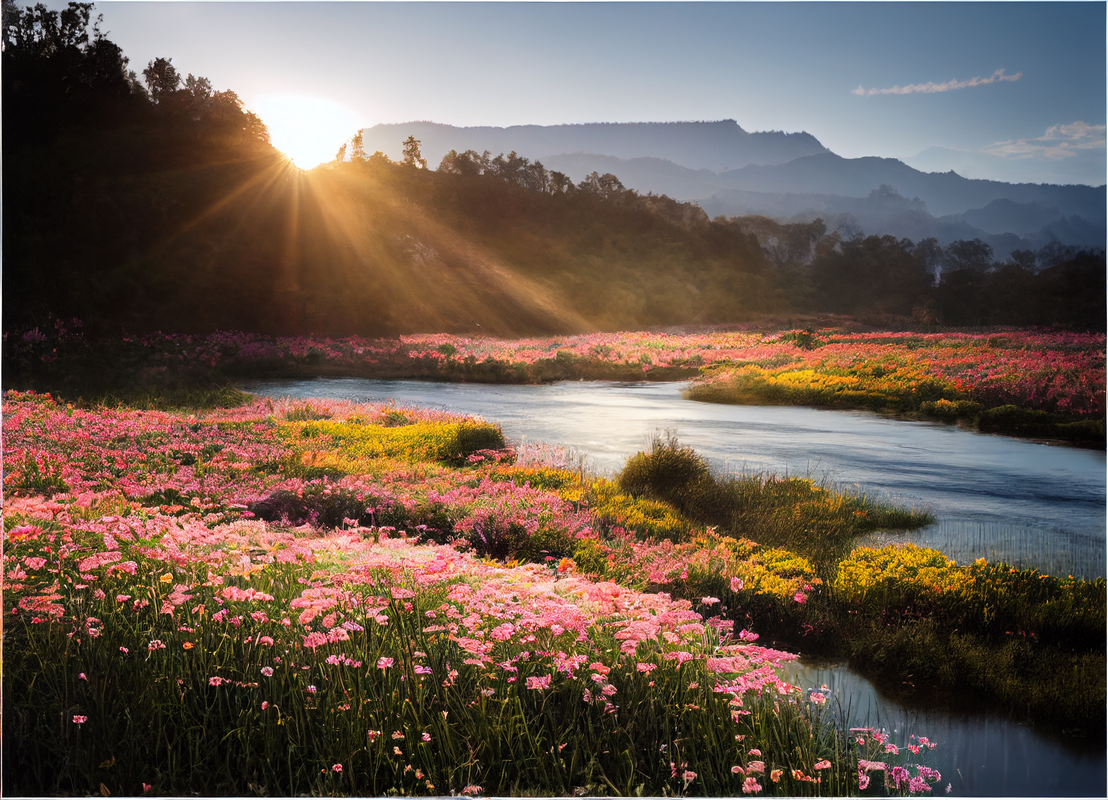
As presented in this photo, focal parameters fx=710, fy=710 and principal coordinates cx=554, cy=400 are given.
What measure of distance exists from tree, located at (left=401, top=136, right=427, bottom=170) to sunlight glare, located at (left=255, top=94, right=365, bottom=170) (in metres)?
0.32

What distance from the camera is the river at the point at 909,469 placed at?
109 inches

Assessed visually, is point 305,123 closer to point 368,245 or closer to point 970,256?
point 368,245

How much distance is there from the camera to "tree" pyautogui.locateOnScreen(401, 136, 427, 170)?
4.48 m

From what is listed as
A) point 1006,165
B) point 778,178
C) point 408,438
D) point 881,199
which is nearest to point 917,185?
point 881,199

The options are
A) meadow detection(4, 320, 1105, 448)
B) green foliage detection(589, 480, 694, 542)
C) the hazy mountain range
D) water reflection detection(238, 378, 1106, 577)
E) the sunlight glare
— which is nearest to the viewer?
water reflection detection(238, 378, 1106, 577)

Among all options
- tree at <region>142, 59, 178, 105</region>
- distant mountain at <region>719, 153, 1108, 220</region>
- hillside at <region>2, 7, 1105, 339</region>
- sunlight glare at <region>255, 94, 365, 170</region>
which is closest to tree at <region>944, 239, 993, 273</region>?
hillside at <region>2, 7, 1105, 339</region>

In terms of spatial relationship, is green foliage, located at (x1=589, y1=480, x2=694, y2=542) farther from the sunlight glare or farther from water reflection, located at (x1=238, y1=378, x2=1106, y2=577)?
the sunlight glare

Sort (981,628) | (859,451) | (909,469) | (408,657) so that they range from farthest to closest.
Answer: (859,451) → (909,469) → (981,628) → (408,657)

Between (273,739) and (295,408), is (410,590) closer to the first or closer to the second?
(273,739)

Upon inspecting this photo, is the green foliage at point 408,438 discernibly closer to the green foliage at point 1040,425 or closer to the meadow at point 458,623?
the meadow at point 458,623

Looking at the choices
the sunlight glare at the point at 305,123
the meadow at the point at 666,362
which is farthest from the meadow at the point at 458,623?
the sunlight glare at the point at 305,123

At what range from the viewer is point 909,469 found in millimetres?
3695

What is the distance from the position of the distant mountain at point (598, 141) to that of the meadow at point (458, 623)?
1.89m

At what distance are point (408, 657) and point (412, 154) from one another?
3097 mm
